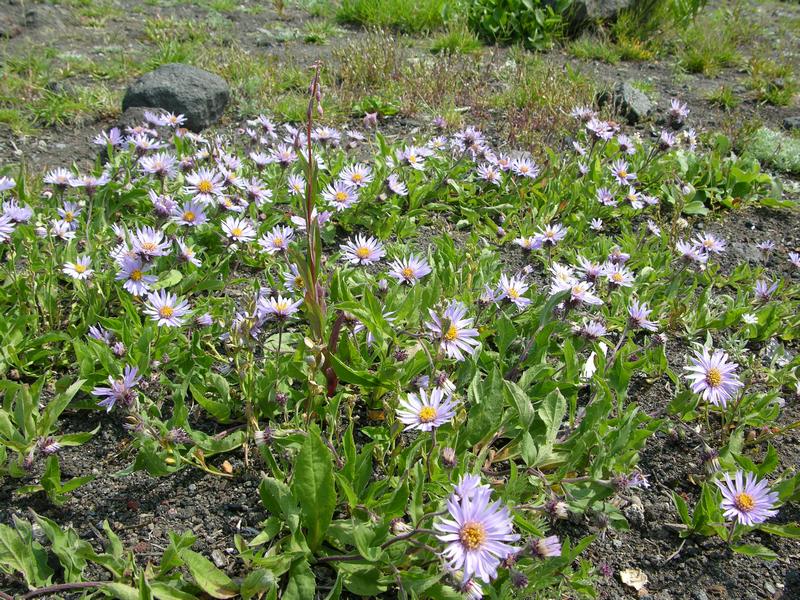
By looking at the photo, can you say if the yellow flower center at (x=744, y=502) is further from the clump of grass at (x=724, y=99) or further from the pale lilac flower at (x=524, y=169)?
the clump of grass at (x=724, y=99)

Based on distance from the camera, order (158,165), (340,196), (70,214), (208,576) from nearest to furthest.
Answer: (208,576) → (70,214) → (158,165) → (340,196)

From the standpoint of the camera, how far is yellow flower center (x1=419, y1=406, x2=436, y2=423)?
78.3 inches

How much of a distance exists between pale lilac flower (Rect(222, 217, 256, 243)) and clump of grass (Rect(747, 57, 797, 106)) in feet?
19.3

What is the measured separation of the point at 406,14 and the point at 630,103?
379cm

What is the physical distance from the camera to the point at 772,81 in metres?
6.88

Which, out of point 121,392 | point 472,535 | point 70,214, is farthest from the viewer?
point 70,214

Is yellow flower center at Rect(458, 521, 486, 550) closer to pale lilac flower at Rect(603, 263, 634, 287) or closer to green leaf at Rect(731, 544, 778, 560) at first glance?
green leaf at Rect(731, 544, 778, 560)

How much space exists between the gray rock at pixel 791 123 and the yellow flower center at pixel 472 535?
5.93 meters

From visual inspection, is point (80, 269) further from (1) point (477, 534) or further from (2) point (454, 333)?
(1) point (477, 534)

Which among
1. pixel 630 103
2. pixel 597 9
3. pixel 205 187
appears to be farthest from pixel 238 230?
pixel 597 9

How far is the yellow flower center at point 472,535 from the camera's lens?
1585mm

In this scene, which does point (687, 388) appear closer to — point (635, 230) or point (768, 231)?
point (635, 230)

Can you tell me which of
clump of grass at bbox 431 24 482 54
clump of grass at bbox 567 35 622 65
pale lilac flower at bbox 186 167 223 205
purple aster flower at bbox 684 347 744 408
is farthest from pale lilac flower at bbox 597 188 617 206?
clump of grass at bbox 567 35 622 65

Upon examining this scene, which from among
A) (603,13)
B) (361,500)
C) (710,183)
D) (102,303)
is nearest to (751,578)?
(361,500)
